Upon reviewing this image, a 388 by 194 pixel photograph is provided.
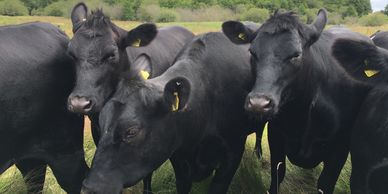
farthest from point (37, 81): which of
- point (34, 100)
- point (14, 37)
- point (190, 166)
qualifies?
point (190, 166)

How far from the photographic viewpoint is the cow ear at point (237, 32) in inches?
183

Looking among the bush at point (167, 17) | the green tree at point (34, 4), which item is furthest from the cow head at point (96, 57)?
the green tree at point (34, 4)

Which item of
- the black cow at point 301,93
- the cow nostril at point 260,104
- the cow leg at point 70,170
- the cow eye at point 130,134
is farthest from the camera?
the cow leg at point 70,170

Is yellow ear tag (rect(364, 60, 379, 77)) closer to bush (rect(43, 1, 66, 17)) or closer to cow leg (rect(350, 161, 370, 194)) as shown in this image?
cow leg (rect(350, 161, 370, 194))

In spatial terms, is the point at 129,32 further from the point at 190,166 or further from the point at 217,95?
the point at 190,166

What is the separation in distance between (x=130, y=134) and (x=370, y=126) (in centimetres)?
191

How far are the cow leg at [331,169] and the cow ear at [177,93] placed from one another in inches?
80.3

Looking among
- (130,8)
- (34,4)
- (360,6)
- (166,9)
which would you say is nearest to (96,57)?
(130,8)

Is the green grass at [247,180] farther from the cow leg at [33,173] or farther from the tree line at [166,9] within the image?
the tree line at [166,9]

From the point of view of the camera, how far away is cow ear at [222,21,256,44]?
183 inches

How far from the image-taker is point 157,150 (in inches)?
145

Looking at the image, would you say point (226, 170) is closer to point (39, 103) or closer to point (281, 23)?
point (281, 23)

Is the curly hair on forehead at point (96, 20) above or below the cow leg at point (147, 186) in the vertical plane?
above

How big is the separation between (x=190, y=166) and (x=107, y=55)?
1.32 meters
